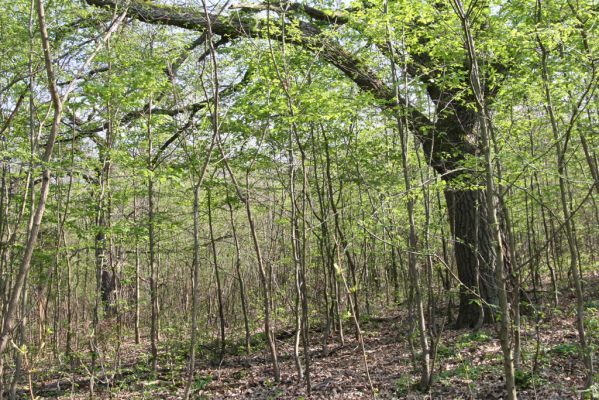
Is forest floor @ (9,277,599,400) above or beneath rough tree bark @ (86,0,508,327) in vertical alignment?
beneath

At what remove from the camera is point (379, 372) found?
664 centimetres

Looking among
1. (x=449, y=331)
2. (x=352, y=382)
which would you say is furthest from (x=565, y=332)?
(x=352, y=382)

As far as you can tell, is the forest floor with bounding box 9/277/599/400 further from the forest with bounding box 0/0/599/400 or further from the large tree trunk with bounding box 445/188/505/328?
the large tree trunk with bounding box 445/188/505/328

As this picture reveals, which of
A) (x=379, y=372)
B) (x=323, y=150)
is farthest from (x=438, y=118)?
(x=379, y=372)

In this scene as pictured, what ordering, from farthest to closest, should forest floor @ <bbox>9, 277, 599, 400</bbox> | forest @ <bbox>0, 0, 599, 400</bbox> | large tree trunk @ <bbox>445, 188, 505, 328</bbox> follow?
1. large tree trunk @ <bbox>445, 188, 505, 328</bbox>
2. forest floor @ <bbox>9, 277, 599, 400</bbox>
3. forest @ <bbox>0, 0, 599, 400</bbox>

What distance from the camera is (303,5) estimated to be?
7332 mm

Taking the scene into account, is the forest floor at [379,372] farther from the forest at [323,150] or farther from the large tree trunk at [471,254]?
the large tree trunk at [471,254]

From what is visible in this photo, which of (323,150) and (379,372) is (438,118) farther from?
(379,372)

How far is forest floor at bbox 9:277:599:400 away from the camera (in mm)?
5301

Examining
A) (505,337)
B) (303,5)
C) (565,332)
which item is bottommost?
(565,332)

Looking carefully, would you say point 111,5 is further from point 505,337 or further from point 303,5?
point 505,337

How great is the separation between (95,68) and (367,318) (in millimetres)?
7796

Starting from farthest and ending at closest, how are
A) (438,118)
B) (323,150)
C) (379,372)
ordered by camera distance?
(323,150)
(438,118)
(379,372)

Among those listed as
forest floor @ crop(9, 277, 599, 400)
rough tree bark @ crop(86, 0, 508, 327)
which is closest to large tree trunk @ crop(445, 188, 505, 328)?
rough tree bark @ crop(86, 0, 508, 327)
